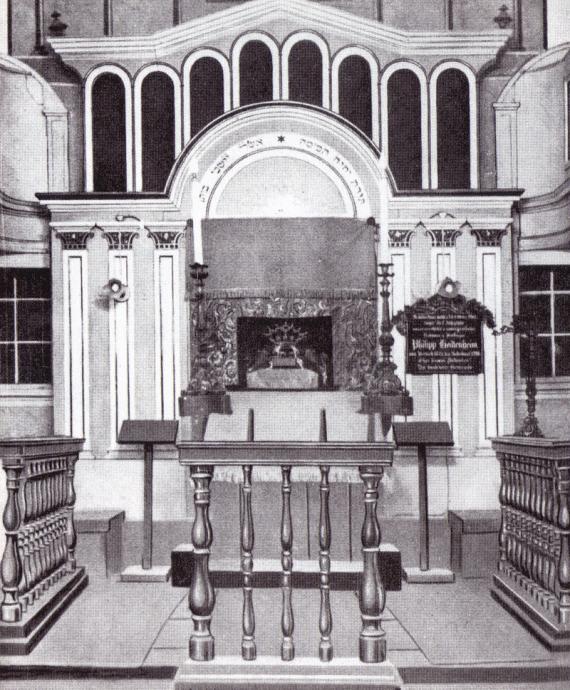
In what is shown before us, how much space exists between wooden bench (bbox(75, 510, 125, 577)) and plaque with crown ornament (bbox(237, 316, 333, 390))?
103cm

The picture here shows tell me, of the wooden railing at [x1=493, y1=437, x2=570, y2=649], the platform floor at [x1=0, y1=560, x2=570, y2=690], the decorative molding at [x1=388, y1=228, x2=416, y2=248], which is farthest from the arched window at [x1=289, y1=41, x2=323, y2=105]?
the platform floor at [x1=0, y1=560, x2=570, y2=690]

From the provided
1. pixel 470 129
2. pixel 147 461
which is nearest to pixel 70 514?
pixel 147 461

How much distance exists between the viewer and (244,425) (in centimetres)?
436

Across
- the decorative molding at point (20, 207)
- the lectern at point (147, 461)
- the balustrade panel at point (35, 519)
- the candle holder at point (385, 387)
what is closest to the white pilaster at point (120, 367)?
the lectern at point (147, 461)

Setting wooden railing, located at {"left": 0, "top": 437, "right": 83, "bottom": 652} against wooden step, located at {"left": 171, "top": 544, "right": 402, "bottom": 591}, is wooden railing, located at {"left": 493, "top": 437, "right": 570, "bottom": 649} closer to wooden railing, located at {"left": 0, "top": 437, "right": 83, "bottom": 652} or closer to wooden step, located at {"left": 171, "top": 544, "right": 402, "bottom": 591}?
wooden step, located at {"left": 171, "top": 544, "right": 402, "bottom": 591}

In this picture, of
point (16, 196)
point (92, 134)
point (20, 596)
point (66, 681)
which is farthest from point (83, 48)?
point (66, 681)

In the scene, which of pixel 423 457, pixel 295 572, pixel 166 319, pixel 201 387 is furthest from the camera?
pixel 166 319

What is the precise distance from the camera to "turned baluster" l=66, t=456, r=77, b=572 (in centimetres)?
413

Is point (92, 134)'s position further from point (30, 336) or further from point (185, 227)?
point (30, 336)

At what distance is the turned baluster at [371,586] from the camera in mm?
2867

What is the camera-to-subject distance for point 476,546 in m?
4.22

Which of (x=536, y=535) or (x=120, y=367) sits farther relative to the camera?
(x=120, y=367)

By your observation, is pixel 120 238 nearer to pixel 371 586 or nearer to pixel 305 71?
pixel 305 71

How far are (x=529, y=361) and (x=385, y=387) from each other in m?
0.77
